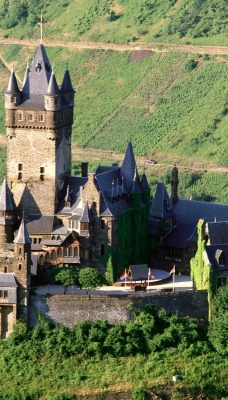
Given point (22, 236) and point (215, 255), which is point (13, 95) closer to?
point (22, 236)

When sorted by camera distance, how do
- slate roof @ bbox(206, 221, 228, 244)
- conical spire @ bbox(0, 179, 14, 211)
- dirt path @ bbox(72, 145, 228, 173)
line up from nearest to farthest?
1. slate roof @ bbox(206, 221, 228, 244)
2. conical spire @ bbox(0, 179, 14, 211)
3. dirt path @ bbox(72, 145, 228, 173)

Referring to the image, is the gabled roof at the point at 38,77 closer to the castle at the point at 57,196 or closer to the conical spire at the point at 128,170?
the castle at the point at 57,196

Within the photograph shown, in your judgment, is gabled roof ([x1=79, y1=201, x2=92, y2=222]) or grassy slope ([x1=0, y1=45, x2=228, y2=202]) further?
grassy slope ([x1=0, y1=45, x2=228, y2=202])

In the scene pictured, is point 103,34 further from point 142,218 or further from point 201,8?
point 142,218

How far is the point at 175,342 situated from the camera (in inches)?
3957

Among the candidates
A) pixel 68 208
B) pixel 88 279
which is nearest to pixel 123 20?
pixel 68 208

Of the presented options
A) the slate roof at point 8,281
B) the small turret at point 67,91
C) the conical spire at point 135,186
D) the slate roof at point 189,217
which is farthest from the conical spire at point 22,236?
the slate roof at point 189,217

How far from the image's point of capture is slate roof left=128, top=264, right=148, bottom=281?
348 ft

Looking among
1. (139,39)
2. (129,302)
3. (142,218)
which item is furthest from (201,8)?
(129,302)

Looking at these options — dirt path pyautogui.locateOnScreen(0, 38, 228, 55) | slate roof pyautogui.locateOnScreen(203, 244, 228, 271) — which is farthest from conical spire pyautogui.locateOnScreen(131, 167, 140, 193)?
dirt path pyautogui.locateOnScreen(0, 38, 228, 55)

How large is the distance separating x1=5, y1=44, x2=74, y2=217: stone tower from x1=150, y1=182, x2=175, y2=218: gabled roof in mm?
6807

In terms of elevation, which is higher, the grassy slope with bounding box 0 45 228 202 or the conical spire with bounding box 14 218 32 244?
the grassy slope with bounding box 0 45 228 202

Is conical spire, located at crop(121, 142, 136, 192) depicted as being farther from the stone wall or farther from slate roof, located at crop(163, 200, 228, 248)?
the stone wall

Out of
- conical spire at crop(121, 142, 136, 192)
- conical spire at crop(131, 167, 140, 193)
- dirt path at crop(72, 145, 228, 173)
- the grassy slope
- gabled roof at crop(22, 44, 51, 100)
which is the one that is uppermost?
the grassy slope
